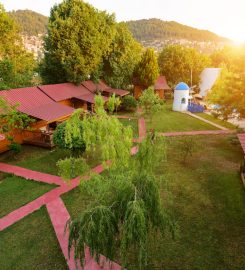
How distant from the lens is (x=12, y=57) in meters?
34.9

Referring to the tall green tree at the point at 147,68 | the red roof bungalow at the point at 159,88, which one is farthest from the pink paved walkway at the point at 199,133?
the red roof bungalow at the point at 159,88

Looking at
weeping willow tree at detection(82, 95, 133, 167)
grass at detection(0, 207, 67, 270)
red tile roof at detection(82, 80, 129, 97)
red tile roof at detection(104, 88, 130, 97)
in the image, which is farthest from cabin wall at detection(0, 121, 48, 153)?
red tile roof at detection(104, 88, 130, 97)

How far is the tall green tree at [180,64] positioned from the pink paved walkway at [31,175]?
35591mm

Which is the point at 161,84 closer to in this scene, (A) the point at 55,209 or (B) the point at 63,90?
(B) the point at 63,90

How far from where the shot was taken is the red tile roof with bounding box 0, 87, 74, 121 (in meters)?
19.8

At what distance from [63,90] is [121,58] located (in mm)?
10819

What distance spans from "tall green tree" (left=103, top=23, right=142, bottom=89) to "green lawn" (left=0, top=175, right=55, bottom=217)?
23.1 metres

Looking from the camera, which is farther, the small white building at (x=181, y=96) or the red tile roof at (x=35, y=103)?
the small white building at (x=181, y=96)

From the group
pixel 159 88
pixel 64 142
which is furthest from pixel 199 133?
pixel 159 88

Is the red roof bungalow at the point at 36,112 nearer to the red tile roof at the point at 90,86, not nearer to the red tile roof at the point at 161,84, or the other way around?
the red tile roof at the point at 90,86

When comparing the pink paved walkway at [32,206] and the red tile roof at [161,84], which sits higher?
the red tile roof at [161,84]

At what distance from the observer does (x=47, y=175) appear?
1578cm

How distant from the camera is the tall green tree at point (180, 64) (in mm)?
44062

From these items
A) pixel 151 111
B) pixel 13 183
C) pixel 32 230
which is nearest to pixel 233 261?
pixel 32 230
